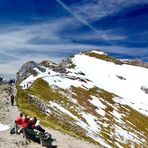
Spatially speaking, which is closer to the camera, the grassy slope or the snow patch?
the snow patch

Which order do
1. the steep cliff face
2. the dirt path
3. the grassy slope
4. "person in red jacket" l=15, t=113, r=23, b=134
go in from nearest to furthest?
the dirt path → "person in red jacket" l=15, t=113, r=23, b=134 → the steep cliff face → the grassy slope

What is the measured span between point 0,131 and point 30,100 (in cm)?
4291

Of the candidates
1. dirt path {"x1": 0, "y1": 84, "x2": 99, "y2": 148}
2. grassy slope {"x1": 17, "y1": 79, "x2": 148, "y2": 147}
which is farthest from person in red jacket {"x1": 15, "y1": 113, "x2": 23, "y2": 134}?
grassy slope {"x1": 17, "y1": 79, "x2": 148, "y2": 147}

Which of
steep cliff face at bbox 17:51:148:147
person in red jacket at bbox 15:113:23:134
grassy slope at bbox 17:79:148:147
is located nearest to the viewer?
person in red jacket at bbox 15:113:23:134

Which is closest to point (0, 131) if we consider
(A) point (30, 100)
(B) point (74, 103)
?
(A) point (30, 100)

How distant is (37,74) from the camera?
7003 inches

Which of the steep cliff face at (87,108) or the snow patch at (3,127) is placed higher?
the snow patch at (3,127)

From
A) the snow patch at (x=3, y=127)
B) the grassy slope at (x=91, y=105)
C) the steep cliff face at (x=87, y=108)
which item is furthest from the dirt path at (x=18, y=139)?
the grassy slope at (x=91, y=105)

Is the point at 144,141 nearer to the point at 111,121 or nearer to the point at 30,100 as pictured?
the point at 111,121

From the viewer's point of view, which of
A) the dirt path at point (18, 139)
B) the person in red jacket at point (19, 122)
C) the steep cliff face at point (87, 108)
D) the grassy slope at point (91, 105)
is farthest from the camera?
the grassy slope at point (91, 105)

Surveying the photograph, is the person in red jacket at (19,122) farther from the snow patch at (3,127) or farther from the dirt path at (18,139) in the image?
the snow patch at (3,127)

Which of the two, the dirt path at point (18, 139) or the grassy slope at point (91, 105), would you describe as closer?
the dirt path at point (18, 139)

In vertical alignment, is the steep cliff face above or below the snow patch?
below

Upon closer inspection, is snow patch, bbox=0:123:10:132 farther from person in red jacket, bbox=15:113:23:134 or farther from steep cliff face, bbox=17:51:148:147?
steep cliff face, bbox=17:51:148:147
